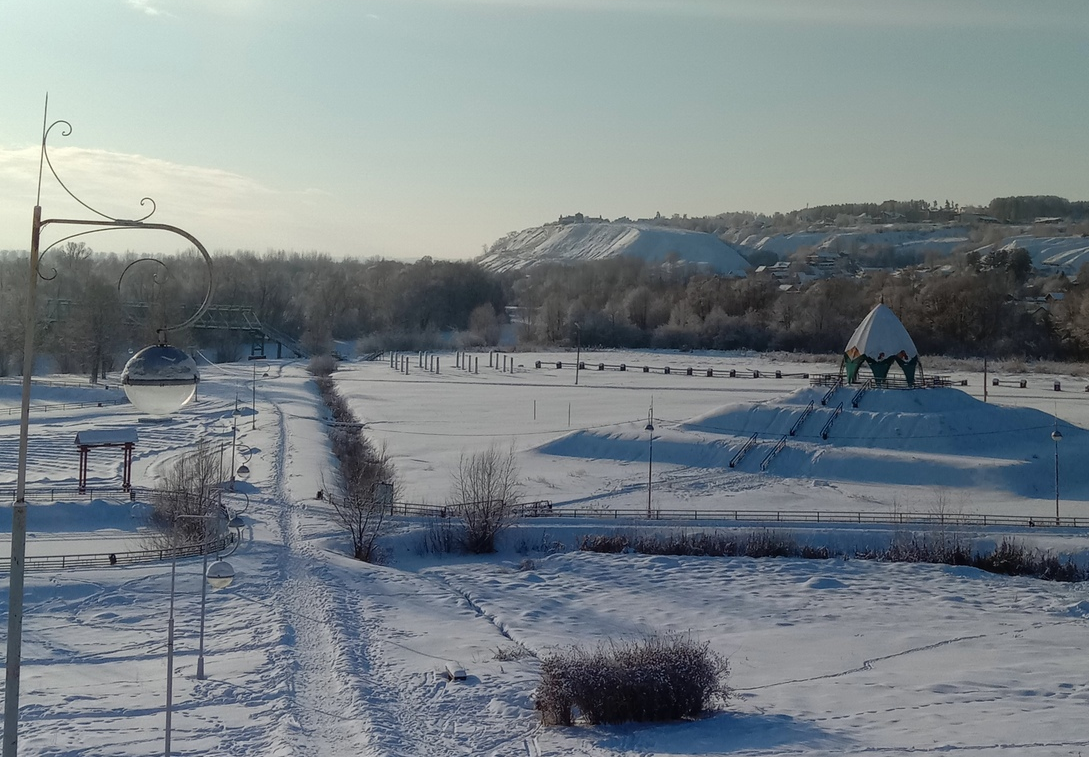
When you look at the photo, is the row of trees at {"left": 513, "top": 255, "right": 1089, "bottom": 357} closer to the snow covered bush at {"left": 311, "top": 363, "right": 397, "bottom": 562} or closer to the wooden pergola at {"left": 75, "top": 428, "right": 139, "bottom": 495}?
the snow covered bush at {"left": 311, "top": 363, "right": 397, "bottom": 562}

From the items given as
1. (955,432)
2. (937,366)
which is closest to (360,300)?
(937,366)

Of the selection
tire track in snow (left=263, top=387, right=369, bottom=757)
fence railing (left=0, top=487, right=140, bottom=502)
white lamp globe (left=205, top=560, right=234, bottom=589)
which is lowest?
tire track in snow (left=263, top=387, right=369, bottom=757)

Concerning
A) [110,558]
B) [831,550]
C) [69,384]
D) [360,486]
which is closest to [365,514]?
[360,486]

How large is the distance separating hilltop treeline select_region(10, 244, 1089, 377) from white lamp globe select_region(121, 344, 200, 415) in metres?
75.2

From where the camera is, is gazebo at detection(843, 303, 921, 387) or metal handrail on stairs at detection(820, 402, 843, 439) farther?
gazebo at detection(843, 303, 921, 387)

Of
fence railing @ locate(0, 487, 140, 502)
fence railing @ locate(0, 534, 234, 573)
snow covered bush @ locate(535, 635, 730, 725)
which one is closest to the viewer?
snow covered bush @ locate(535, 635, 730, 725)

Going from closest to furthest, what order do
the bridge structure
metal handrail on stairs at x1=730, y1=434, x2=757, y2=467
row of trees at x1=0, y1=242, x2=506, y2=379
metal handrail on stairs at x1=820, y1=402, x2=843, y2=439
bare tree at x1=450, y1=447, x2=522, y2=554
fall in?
bare tree at x1=450, y1=447, x2=522, y2=554, metal handrail on stairs at x1=730, y1=434, x2=757, y2=467, metal handrail on stairs at x1=820, y1=402, x2=843, y2=439, row of trees at x1=0, y1=242, x2=506, y2=379, the bridge structure

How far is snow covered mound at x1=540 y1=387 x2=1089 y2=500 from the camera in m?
43.3

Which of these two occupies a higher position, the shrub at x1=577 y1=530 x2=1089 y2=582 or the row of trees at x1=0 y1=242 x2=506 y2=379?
the row of trees at x1=0 y1=242 x2=506 y2=379

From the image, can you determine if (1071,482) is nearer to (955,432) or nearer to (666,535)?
(955,432)

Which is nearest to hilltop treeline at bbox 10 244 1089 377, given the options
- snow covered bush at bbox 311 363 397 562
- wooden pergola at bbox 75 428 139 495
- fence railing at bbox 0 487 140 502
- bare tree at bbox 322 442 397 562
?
snow covered bush at bbox 311 363 397 562

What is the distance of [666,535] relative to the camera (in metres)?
35.6

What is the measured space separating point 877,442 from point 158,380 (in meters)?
43.4

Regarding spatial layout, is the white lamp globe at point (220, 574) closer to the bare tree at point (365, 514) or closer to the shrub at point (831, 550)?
the bare tree at point (365, 514)
